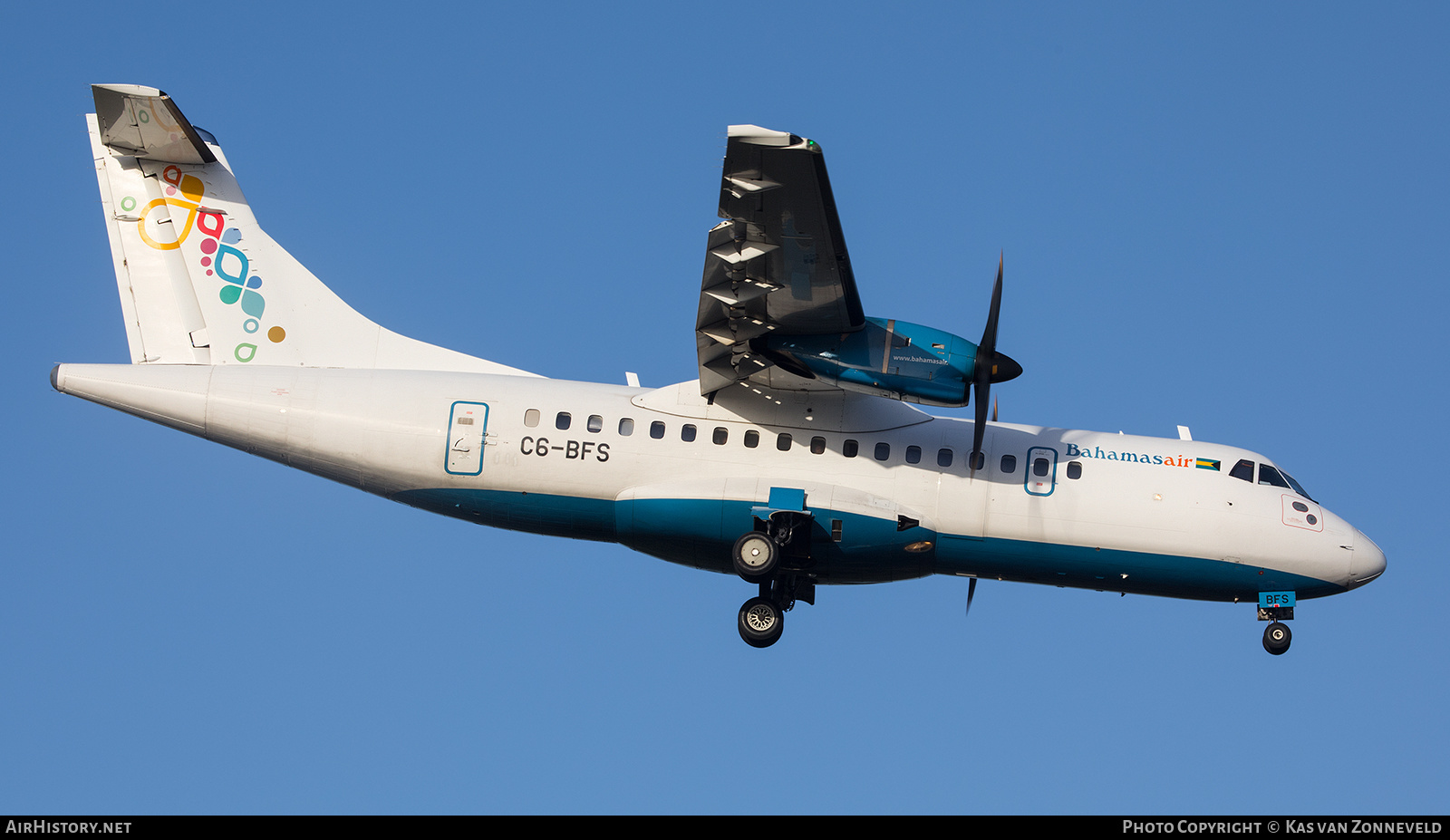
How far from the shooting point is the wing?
15.5 m

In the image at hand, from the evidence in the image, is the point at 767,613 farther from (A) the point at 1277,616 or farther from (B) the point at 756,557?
(A) the point at 1277,616

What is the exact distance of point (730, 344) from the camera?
62.1 feet

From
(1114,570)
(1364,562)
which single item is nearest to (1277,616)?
(1364,562)

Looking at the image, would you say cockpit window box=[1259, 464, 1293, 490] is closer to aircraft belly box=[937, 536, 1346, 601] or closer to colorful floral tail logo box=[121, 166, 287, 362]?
aircraft belly box=[937, 536, 1346, 601]

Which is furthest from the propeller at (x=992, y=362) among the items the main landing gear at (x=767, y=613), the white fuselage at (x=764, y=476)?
the main landing gear at (x=767, y=613)

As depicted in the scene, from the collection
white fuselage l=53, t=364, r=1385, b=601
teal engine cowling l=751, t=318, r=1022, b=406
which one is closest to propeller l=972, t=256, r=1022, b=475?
teal engine cowling l=751, t=318, r=1022, b=406

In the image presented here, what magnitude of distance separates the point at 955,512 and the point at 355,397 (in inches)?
360

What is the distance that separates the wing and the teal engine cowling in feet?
0.67

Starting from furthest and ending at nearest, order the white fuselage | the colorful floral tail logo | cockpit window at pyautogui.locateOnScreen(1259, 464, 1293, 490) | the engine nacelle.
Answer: the colorful floral tail logo
cockpit window at pyautogui.locateOnScreen(1259, 464, 1293, 490)
the white fuselage
the engine nacelle

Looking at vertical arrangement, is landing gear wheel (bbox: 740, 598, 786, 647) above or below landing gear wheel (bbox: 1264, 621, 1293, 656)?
below

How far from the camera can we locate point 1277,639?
20.2 m

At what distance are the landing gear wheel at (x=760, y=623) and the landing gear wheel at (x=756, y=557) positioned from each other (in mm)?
1006
